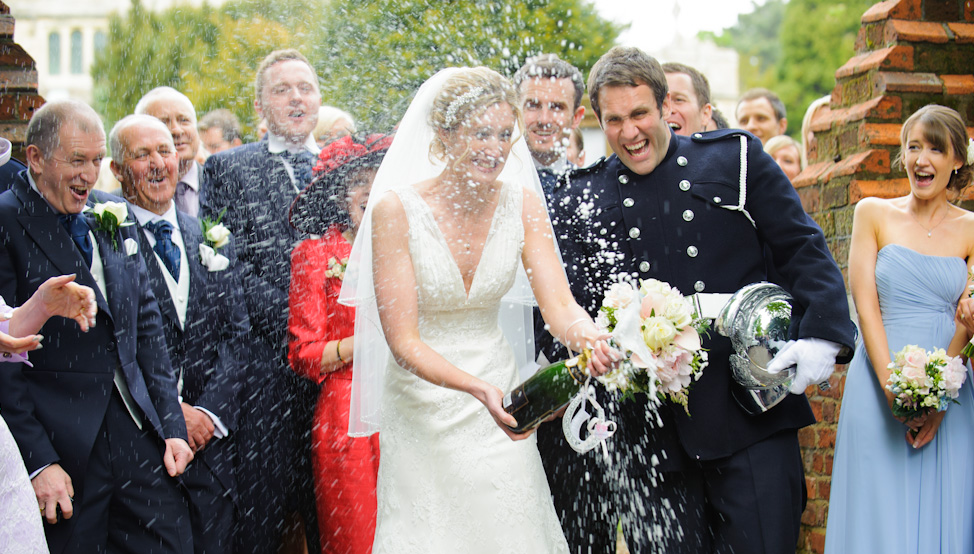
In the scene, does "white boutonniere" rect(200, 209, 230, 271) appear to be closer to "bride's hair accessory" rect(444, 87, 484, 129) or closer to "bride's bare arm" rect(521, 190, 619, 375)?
"bride's hair accessory" rect(444, 87, 484, 129)

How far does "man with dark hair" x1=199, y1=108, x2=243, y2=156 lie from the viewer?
819 cm

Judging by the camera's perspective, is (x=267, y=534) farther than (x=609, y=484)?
Yes

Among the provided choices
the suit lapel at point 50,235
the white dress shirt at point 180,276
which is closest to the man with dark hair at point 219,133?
the white dress shirt at point 180,276

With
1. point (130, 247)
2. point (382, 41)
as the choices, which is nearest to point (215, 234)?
point (130, 247)

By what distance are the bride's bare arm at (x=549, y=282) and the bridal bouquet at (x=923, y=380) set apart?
5.79 feet

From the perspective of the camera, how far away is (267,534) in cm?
536

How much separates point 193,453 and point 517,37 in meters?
10.5

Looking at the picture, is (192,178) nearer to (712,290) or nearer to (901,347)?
(712,290)

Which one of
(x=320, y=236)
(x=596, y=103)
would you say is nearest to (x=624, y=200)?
(x=596, y=103)

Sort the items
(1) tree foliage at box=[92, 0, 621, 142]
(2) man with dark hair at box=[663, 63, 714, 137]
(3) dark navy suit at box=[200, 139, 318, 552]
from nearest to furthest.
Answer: (3) dark navy suit at box=[200, 139, 318, 552] → (2) man with dark hair at box=[663, 63, 714, 137] → (1) tree foliage at box=[92, 0, 621, 142]

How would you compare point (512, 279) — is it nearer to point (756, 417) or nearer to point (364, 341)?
point (364, 341)

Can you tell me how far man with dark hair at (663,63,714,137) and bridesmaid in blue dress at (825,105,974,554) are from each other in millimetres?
1100

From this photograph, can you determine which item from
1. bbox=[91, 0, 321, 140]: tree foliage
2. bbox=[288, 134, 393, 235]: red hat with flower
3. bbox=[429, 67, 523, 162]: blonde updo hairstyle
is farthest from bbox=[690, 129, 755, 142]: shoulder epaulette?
bbox=[91, 0, 321, 140]: tree foliage

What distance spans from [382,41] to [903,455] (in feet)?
29.1
